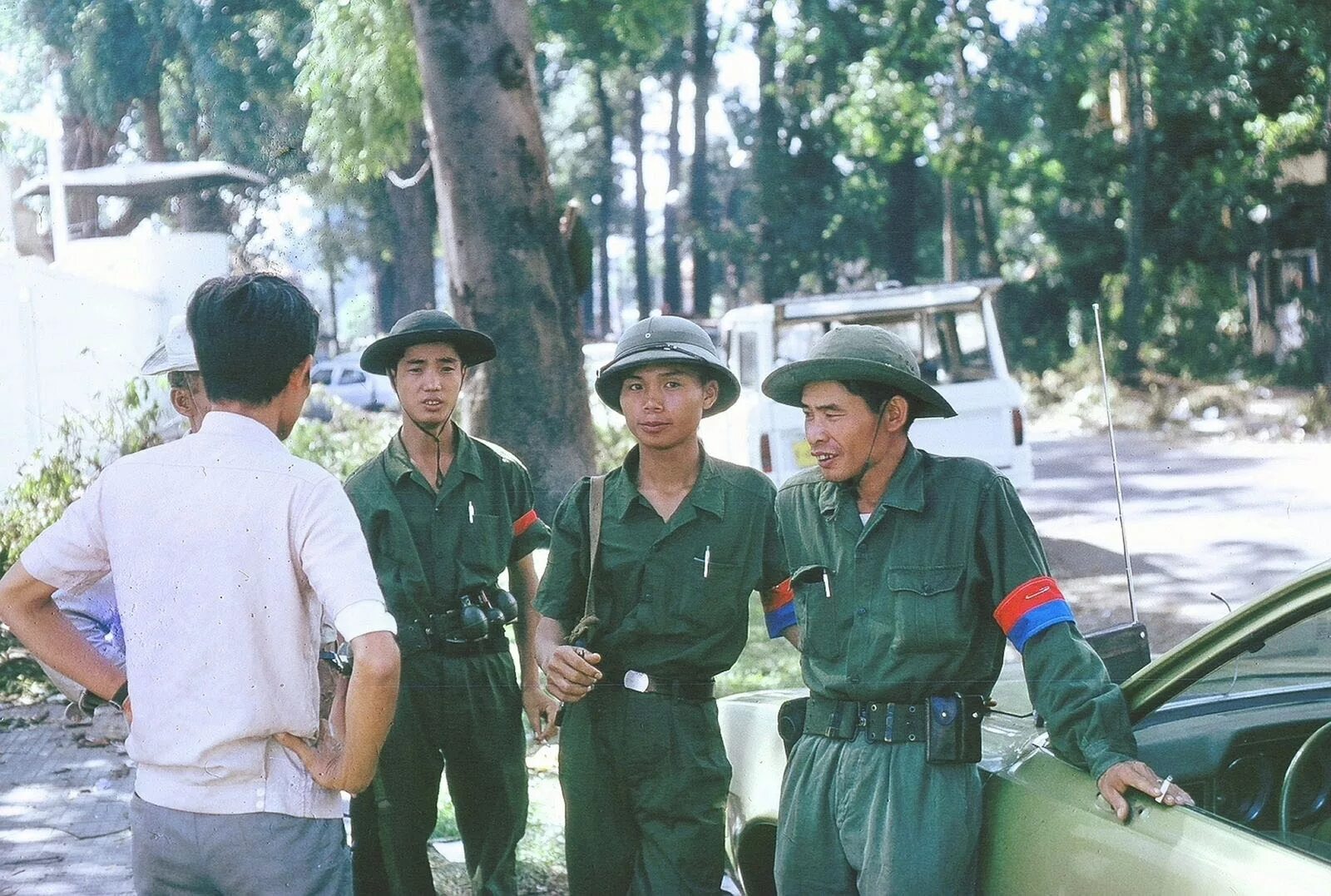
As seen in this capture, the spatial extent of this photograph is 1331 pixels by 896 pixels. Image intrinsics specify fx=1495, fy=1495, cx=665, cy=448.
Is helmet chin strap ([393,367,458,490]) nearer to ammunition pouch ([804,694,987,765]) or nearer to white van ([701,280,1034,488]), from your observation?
ammunition pouch ([804,694,987,765])

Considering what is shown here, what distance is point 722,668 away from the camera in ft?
11.7

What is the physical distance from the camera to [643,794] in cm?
352

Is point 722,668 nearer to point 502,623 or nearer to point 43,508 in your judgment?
point 502,623

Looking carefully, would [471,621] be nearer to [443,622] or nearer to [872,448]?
[443,622]

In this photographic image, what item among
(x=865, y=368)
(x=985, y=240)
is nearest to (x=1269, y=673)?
(x=865, y=368)

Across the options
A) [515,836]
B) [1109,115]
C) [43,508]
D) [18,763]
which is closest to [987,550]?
[515,836]

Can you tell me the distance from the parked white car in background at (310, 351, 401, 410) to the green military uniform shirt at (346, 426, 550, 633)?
7441 millimetres

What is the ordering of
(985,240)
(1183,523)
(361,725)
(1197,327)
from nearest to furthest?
1. (361,725)
2. (1183,523)
3. (1197,327)
4. (985,240)

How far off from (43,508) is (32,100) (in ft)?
6.72

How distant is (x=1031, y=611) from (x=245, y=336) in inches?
58.8

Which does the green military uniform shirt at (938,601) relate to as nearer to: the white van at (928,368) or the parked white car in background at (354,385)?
the white van at (928,368)

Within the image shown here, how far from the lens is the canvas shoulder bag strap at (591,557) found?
352 cm

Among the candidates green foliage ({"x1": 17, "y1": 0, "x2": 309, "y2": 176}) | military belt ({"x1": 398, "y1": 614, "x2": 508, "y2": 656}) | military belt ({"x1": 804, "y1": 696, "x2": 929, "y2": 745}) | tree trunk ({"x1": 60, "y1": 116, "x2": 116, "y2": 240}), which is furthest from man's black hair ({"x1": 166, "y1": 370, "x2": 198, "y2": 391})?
tree trunk ({"x1": 60, "y1": 116, "x2": 116, "y2": 240})

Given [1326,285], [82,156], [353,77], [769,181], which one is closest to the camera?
[82,156]
